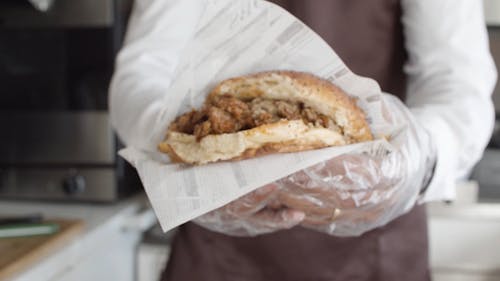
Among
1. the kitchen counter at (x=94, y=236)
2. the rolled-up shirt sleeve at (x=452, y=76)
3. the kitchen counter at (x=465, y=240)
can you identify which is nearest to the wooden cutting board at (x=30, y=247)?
the kitchen counter at (x=94, y=236)

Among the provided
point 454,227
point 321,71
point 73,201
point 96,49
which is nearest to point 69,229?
point 73,201

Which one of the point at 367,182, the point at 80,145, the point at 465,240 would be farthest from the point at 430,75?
the point at 80,145

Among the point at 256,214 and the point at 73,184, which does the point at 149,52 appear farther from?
the point at 73,184

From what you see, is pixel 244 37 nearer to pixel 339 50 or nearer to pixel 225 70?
pixel 225 70

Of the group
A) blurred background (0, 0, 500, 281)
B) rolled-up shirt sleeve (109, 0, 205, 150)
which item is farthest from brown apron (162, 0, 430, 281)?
blurred background (0, 0, 500, 281)

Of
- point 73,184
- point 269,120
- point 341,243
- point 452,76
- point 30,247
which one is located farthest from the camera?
point 73,184

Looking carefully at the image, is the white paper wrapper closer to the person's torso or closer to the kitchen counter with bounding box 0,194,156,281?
the person's torso
